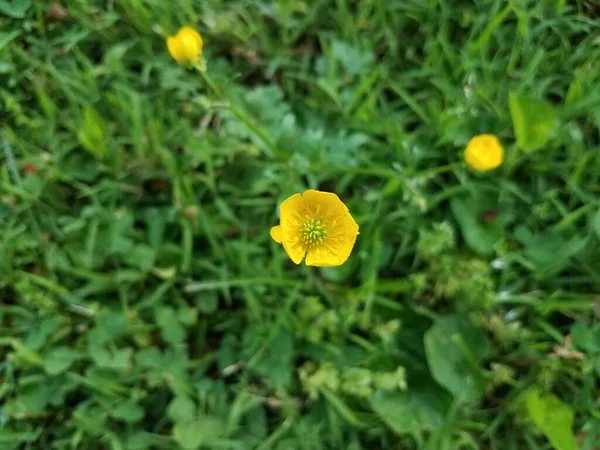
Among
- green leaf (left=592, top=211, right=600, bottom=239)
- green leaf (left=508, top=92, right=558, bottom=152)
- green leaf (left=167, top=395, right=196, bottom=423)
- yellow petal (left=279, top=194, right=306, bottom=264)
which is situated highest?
green leaf (left=508, top=92, right=558, bottom=152)

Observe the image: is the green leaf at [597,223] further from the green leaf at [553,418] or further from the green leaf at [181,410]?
the green leaf at [181,410]

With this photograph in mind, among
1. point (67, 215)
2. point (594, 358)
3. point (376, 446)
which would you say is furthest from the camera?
point (67, 215)

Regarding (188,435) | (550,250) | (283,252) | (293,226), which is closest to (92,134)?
(283,252)

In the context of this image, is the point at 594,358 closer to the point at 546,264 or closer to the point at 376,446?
the point at 546,264

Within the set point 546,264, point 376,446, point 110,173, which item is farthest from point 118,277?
point 546,264

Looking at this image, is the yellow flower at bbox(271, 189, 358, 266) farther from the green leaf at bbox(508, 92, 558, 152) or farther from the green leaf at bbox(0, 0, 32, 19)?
the green leaf at bbox(0, 0, 32, 19)

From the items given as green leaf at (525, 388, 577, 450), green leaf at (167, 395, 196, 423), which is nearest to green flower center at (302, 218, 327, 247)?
green leaf at (167, 395, 196, 423)
